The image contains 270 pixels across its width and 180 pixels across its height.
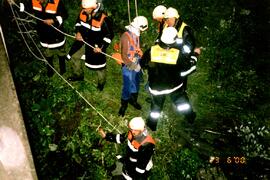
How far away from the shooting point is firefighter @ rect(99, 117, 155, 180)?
15.1 feet

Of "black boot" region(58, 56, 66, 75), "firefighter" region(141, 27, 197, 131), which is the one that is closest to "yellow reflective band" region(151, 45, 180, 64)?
"firefighter" region(141, 27, 197, 131)

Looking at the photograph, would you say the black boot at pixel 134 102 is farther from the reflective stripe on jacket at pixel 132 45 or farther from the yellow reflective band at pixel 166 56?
the yellow reflective band at pixel 166 56

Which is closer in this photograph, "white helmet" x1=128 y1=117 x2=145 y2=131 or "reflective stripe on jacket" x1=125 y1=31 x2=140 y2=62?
"white helmet" x1=128 y1=117 x2=145 y2=131

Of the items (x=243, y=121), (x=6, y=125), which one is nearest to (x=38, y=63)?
(x=6, y=125)

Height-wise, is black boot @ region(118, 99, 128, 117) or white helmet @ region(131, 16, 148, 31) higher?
white helmet @ region(131, 16, 148, 31)

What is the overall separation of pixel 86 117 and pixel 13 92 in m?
1.81

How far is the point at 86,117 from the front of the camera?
6.52 metres

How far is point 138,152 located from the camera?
4.71 m

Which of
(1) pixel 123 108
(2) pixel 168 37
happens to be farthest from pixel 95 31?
(1) pixel 123 108

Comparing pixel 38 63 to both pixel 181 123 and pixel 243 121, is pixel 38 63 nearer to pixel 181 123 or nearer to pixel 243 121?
pixel 181 123

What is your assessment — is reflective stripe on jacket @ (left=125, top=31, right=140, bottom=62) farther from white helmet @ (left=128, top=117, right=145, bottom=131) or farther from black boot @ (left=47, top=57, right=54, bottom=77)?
black boot @ (left=47, top=57, right=54, bottom=77)

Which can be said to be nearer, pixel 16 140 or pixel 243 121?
pixel 16 140

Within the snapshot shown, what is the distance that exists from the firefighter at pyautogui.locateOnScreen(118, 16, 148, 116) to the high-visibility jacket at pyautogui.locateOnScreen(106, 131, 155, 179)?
4.05 feet

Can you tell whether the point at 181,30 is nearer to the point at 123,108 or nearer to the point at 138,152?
the point at 123,108
